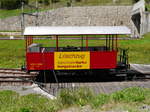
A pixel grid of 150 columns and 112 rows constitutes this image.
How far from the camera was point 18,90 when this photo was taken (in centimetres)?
1500

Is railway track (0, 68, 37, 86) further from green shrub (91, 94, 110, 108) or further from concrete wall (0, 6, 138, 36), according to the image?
concrete wall (0, 6, 138, 36)

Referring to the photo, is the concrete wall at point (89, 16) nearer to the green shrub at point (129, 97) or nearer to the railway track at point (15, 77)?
the railway track at point (15, 77)

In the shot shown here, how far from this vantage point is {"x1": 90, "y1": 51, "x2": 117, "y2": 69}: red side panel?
16.5 meters

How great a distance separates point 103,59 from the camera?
16531 mm

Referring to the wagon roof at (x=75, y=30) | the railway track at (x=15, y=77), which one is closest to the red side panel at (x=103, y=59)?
the wagon roof at (x=75, y=30)

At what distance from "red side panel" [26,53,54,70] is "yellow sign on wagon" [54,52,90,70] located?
0.30 metres

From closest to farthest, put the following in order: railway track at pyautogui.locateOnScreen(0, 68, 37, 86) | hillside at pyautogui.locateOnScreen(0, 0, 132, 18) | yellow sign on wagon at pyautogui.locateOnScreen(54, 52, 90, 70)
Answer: railway track at pyautogui.locateOnScreen(0, 68, 37, 86) < yellow sign on wagon at pyautogui.locateOnScreen(54, 52, 90, 70) < hillside at pyautogui.locateOnScreen(0, 0, 132, 18)

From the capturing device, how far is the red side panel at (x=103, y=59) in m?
16.5

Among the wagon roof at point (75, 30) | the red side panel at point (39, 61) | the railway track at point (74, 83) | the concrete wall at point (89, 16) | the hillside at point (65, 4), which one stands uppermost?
the hillside at point (65, 4)

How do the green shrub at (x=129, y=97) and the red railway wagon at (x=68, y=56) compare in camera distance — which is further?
the red railway wagon at (x=68, y=56)

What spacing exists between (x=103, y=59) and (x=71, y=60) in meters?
1.62

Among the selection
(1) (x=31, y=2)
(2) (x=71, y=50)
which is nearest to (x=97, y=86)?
(2) (x=71, y=50)

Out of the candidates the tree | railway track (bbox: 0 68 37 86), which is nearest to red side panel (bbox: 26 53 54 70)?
railway track (bbox: 0 68 37 86)

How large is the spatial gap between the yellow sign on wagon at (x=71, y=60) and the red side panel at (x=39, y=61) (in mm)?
302
